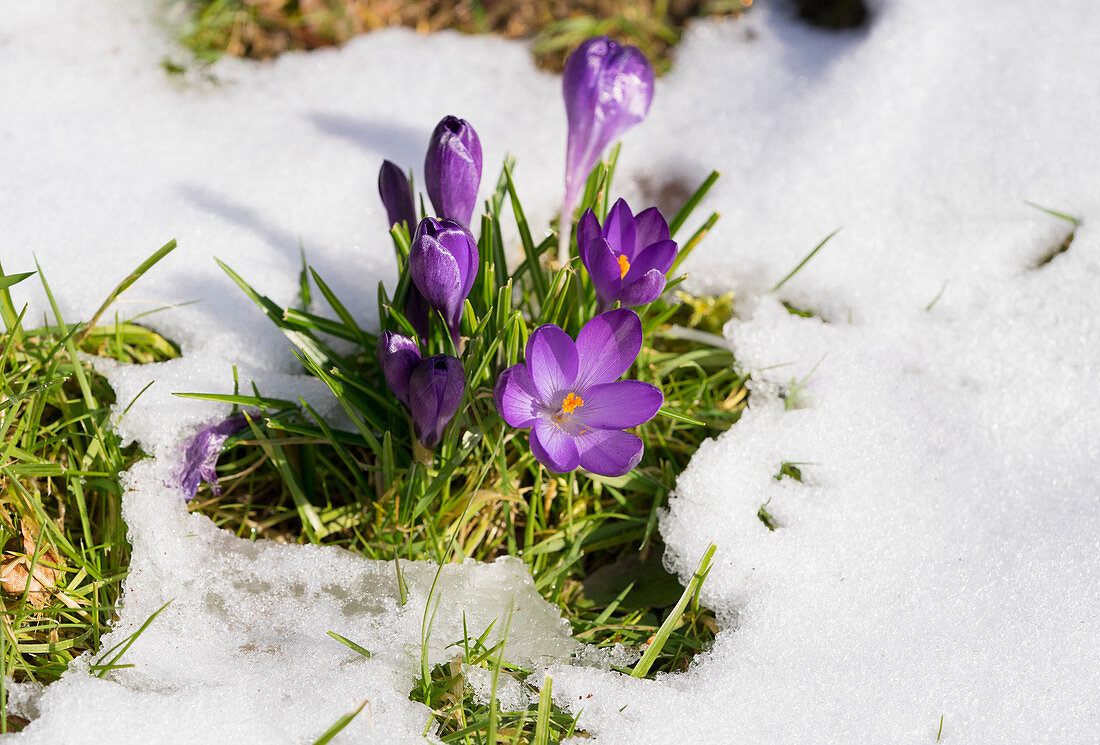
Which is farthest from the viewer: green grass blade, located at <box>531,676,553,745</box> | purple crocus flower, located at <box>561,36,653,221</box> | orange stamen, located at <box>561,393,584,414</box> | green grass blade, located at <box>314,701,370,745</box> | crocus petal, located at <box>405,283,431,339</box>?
purple crocus flower, located at <box>561,36,653,221</box>

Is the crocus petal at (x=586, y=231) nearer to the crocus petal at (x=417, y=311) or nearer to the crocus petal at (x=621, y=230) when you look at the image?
the crocus petal at (x=621, y=230)

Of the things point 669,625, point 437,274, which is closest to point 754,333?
point 669,625

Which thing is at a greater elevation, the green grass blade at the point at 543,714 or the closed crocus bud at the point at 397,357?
the closed crocus bud at the point at 397,357

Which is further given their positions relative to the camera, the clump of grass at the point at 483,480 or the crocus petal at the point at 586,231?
the clump of grass at the point at 483,480

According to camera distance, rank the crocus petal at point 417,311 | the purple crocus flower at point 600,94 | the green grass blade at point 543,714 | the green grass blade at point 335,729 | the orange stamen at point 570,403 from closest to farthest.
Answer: the green grass blade at point 335,729, the green grass blade at point 543,714, the orange stamen at point 570,403, the crocus petal at point 417,311, the purple crocus flower at point 600,94

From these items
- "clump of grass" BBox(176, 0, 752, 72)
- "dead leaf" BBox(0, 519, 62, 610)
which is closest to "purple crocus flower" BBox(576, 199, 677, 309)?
"dead leaf" BBox(0, 519, 62, 610)

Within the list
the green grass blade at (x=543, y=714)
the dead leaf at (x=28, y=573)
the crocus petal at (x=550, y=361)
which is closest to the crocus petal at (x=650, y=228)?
the crocus petal at (x=550, y=361)

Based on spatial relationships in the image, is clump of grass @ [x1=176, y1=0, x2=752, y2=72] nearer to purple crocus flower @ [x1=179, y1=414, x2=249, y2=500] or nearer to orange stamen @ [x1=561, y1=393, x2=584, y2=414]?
→ purple crocus flower @ [x1=179, y1=414, x2=249, y2=500]
